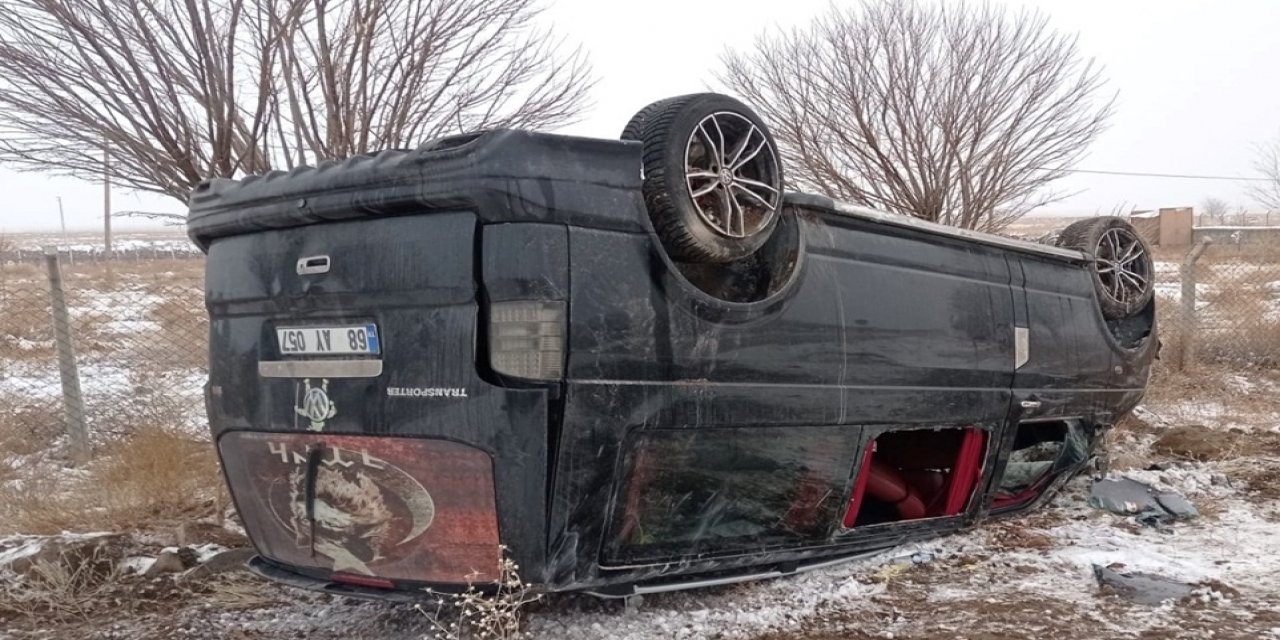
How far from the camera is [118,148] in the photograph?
5.12 meters

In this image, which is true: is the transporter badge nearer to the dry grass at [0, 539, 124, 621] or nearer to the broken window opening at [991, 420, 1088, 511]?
the dry grass at [0, 539, 124, 621]

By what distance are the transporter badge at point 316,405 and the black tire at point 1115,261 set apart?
4115 millimetres

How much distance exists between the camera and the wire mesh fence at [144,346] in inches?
262

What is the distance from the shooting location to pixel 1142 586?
11.9 ft

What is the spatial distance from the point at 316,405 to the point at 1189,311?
998 centimetres

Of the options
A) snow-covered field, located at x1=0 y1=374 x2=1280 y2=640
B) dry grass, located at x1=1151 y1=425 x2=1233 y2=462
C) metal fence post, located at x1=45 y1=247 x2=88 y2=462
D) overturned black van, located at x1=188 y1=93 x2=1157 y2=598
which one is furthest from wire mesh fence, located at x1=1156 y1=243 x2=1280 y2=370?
metal fence post, located at x1=45 y1=247 x2=88 y2=462

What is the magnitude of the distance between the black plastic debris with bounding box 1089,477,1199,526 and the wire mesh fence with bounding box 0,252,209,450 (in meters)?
5.66

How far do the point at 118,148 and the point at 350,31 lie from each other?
1.46m

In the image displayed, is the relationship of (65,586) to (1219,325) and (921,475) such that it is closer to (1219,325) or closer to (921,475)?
(921,475)

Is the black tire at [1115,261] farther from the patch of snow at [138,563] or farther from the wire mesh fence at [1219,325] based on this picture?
the wire mesh fence at [1219,325]

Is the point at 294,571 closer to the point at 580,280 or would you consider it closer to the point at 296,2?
the point at 580,280

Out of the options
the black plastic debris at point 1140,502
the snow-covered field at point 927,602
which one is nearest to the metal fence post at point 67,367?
the snow-covered field at point 927,602

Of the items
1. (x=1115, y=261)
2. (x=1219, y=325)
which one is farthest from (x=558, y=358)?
(x=1219, y=325)

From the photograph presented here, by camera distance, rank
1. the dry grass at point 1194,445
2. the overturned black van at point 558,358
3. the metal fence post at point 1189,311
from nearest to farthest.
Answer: the overturned black van at point 558,358 → the dry grass at point 1194,445 → the metal fence post at point 1189,311
